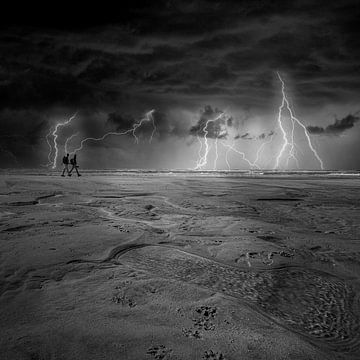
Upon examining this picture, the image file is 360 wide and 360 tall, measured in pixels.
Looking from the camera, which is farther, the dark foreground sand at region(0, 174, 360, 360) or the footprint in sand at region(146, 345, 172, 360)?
the dark foreground sand at region(0, 174, 360, 360)

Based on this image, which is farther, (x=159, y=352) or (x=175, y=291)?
(x=175, y=291)

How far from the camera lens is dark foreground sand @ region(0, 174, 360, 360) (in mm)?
1698

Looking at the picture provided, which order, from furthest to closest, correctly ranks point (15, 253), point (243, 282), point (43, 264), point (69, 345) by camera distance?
point (15, 253)
point (43, 264)
point (243, 282)
point (69, 345)

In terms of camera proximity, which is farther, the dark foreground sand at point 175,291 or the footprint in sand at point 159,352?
the dark foreground sand at point 175,291

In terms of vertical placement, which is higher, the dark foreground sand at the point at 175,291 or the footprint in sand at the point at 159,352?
the dark foreground sand at the point at 175,291

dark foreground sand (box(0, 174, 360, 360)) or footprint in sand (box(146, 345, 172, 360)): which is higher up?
dark foreground sand (box(0, 174, 360, 360))

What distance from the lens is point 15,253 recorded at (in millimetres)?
3186

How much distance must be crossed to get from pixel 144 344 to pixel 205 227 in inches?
128

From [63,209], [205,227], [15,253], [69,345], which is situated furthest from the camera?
[63,209]

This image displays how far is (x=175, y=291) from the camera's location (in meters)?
2.40

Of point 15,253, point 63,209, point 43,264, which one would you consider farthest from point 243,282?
point 63,209

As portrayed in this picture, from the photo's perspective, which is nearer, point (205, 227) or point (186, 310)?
point (186, 310)

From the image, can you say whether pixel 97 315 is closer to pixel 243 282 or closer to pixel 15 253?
pixel 243 282

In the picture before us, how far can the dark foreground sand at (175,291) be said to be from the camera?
1698 millimetres
